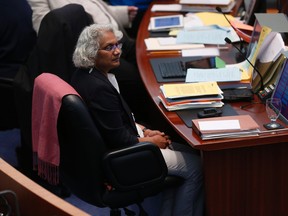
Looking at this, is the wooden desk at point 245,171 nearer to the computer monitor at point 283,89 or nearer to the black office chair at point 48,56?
the computer monitor at point 283,89

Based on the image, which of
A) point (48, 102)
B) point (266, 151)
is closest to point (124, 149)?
point (48, 102)

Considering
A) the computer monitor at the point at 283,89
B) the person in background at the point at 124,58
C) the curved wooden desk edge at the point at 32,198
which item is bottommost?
the person in background at the point at 124,58

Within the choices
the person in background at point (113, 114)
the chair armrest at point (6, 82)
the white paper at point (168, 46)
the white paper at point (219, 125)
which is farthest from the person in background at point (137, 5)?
the white paper at point (219, 125)

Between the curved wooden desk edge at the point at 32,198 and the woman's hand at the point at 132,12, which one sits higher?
the curved wooden desk edge at the point at 32,198

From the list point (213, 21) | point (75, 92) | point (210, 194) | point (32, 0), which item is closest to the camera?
point (75, 92)

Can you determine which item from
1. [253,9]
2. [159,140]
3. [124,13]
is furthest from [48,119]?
[124,13]

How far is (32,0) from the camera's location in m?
3.27

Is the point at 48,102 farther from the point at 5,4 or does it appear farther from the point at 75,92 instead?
the point at 5,4

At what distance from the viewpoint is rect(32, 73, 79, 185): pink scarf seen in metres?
2.19

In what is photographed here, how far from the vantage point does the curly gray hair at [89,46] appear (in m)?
2.38

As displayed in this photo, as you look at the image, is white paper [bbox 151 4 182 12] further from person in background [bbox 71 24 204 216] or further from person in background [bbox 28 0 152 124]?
person in background [bbox 71 24 204 216]

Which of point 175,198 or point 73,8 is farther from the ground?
point 73,8

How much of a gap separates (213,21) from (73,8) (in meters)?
0.99

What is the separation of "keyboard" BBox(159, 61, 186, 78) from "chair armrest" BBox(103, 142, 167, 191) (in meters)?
0.67
